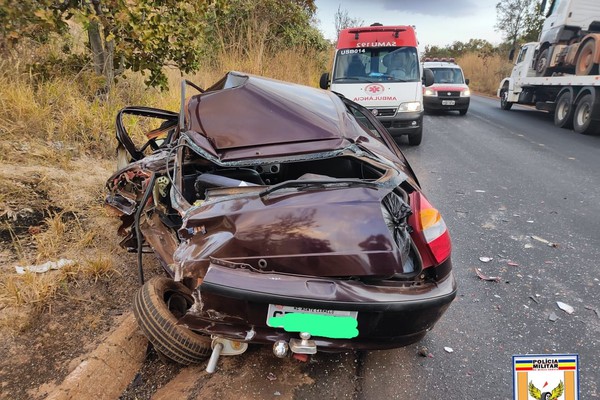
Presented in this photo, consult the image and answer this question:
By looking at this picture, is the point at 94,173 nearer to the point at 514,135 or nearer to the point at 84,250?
the point at 84,250

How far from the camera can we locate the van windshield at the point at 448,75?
13.2 m

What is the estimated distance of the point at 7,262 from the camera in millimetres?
2801

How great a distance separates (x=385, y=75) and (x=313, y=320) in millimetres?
6748

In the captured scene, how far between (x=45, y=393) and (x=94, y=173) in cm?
277

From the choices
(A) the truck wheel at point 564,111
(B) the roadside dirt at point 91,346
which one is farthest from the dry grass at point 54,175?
(A) the truck wheel at point 564,111

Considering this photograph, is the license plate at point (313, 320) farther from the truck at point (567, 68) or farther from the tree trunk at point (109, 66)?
the truck at point (567, 68)

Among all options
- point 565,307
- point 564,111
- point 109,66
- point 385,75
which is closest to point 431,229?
point 565,307


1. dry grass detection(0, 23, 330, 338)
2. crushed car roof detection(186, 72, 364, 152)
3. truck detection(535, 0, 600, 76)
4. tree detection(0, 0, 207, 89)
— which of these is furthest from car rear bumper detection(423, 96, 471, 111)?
crushed car roof detection(186, 72, 364, 152)

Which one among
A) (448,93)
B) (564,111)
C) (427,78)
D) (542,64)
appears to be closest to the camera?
(427,78)

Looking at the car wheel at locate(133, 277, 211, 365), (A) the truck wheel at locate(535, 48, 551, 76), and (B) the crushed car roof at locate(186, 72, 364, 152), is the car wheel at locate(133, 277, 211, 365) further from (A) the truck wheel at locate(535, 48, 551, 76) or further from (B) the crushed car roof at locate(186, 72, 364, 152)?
(A) the truck wheel at locate(535, 48, 551, 76)

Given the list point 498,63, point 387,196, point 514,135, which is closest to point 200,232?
point 387,196

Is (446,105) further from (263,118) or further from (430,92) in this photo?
(263,118)

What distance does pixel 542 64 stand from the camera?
12.4m

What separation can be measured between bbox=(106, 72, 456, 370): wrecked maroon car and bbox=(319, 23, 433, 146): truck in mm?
5092
